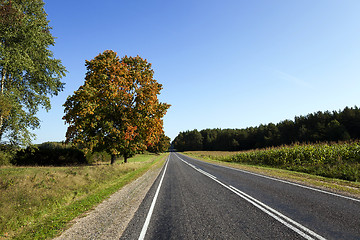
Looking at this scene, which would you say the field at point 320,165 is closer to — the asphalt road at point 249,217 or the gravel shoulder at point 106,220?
the asphalt road at point 249,217

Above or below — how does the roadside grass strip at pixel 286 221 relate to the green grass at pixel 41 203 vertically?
below

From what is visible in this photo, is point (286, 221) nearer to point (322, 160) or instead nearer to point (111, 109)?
point (322, 160)

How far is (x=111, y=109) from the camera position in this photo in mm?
17562

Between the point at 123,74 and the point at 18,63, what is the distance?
7987mm

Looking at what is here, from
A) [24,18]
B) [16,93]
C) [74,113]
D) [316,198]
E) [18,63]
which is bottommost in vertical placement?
[316,198]

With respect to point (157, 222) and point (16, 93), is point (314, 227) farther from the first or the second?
point (16, 93)

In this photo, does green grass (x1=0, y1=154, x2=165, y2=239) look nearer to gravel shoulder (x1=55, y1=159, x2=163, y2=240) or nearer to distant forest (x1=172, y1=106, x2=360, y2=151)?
gravel shoulder (x1=55, y1=159, x2=163, y2=240)

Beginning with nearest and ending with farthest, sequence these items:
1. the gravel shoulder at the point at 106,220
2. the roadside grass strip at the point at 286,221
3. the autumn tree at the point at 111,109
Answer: the roadside grass strip at the point at 286,221 → the gravel shoulder at the point at 106,220 → the autumn tree at the point at 111,109

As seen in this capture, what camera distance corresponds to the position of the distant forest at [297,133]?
179 ft

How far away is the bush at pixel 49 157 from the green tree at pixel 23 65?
11.2 m

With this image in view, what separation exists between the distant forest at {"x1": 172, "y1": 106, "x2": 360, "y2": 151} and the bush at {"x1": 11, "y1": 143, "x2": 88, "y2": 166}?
31.1 m

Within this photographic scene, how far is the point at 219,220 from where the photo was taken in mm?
4965

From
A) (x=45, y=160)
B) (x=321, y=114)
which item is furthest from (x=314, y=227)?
(x=321, y=114)

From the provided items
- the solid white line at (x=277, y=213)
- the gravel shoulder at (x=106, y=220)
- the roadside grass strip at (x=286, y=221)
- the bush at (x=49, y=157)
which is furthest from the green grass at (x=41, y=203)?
the bush at (x=49, y=157)
